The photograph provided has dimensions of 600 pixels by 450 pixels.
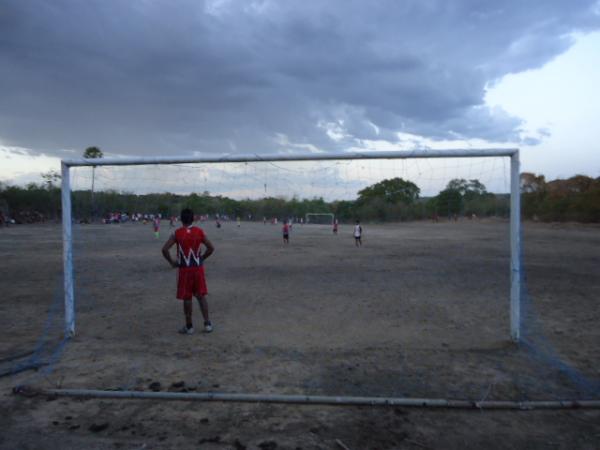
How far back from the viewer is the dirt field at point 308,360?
3.44m

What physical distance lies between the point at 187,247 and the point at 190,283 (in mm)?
520

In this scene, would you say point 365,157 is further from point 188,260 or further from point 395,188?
point 395,188

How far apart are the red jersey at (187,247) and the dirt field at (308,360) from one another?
1.08 meters

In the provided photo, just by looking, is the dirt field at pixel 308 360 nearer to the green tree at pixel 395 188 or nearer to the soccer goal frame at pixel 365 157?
the soccer goal frame at pixel 365 157

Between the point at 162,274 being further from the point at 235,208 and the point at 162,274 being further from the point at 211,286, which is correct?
the point at 235,208

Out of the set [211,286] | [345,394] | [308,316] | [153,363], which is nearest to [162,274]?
[211,286]

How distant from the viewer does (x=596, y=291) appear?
31.3 ft

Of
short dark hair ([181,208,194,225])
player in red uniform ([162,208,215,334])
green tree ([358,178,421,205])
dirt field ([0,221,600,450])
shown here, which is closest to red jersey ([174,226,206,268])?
player in red uniform ([162,208,215,334])

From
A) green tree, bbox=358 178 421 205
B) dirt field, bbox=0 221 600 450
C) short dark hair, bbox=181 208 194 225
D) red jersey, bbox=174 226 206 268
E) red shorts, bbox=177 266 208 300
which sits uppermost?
green tree, bbox=358 178 421 205

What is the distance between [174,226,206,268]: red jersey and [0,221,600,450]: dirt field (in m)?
1.08

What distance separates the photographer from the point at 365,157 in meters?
5.82

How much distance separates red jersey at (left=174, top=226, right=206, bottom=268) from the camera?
5.89 m

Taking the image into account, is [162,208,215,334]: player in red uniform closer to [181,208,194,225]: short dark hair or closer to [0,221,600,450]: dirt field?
[181,208,194,225]: short dark hair

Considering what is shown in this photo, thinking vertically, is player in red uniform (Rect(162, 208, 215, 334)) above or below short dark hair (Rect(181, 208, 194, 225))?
below
